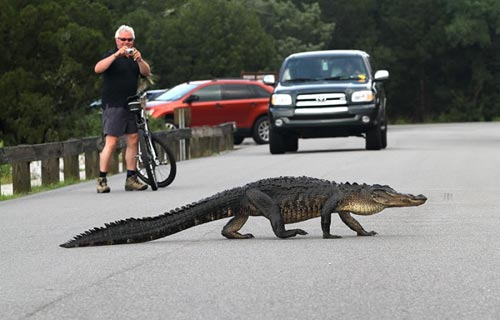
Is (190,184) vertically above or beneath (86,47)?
beneath

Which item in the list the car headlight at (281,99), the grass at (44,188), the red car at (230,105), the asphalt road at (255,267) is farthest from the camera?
the red car at (230,105)

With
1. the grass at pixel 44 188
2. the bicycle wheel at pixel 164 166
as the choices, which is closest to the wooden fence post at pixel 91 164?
the grass at pixel 44 188

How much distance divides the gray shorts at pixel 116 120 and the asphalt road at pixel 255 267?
3.39ft

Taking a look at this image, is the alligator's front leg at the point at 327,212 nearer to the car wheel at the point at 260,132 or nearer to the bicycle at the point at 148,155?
the bicycle at the point at 148,155

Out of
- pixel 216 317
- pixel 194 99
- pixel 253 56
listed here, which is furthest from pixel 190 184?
pixel 253 56

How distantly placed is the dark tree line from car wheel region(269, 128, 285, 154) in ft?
14.3

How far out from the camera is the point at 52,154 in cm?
2061

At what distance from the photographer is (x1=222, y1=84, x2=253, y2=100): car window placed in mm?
36406

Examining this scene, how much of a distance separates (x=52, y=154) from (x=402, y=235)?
971 cm

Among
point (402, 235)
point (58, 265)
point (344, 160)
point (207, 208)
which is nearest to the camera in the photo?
point (58, 265)

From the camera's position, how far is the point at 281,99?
92.9 feet

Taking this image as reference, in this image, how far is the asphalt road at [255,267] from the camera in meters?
7.84

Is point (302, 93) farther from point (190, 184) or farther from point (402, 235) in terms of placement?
point (402, 235)

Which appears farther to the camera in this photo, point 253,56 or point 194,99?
point 253,56
